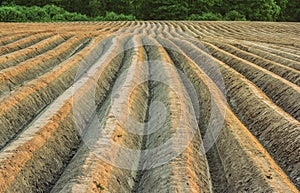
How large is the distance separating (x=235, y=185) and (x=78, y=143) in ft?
4.42

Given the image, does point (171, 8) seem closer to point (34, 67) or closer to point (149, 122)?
point (34, 67)

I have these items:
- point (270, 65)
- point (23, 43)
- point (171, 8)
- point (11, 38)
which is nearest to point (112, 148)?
point (270, 65)

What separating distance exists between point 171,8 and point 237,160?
23.0m

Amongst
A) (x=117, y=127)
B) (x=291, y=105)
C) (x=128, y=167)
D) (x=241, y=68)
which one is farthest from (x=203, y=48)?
(x=128, y=167)

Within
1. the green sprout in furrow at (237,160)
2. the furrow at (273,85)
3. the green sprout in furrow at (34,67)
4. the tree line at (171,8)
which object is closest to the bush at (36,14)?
the tree line at (171,8)

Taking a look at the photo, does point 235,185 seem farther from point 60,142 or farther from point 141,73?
point 141,73

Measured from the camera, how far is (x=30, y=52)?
19.5 ft

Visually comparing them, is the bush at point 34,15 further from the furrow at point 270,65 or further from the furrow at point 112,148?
the furrow at point 112,148

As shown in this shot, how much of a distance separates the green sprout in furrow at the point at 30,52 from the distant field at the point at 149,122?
25mm

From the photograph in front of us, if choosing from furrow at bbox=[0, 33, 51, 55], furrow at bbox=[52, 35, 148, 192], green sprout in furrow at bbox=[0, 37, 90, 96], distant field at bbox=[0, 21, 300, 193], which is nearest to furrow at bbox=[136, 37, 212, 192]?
distant field at bbox=[0, 21, 300, 193]

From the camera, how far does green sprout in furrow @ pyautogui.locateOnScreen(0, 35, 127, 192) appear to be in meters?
2.66

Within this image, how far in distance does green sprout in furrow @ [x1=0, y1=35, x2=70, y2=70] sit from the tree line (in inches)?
727

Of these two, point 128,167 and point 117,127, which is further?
point 117,127

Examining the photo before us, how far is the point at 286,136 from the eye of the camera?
3.18m
